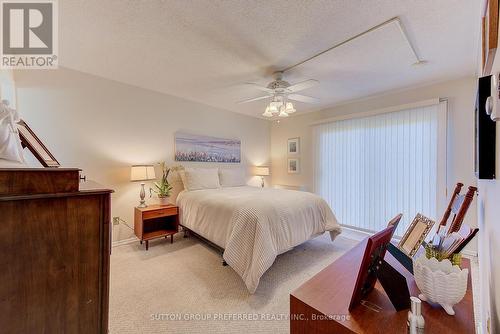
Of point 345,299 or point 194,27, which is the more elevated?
point 194,27

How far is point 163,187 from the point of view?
3273 mm

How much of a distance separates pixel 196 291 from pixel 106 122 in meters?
2.57

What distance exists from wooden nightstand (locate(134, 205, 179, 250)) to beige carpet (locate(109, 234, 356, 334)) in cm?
21

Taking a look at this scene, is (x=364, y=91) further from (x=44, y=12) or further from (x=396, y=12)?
(x=44, y=12)

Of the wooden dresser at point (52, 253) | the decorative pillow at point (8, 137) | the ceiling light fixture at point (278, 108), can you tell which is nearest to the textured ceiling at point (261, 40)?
the ceiling light fixture at point (278, 108)

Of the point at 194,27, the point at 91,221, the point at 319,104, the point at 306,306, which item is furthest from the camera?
the point at 319,104

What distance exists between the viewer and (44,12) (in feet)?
5.49

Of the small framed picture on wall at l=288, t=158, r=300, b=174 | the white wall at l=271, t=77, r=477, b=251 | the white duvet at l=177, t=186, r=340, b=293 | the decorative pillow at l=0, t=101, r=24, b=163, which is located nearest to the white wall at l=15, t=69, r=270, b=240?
the white duvet at l=177, t=186, r=340, b=293

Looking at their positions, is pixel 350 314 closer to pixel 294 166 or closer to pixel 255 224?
pixel 255 224

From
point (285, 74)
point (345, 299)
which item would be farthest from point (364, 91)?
point (345, 299)

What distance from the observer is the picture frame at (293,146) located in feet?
15.4

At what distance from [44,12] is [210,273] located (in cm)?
277

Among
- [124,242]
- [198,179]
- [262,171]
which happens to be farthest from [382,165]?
[124,242]

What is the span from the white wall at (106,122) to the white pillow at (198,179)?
0.41 metres
